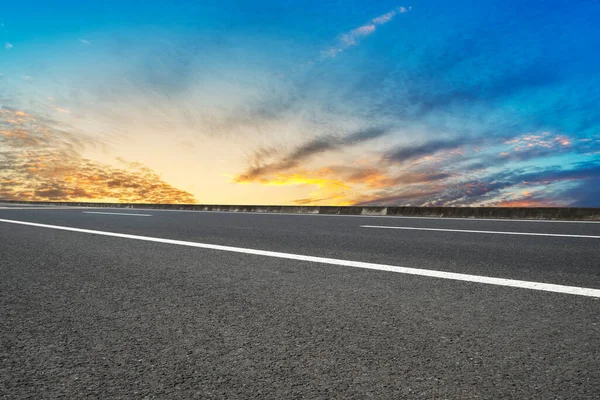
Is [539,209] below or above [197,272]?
above

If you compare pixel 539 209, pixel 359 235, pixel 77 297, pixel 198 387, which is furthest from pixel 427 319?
pixel 539 209

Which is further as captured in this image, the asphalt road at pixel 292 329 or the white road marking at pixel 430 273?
the white road marking at pixel 430 273

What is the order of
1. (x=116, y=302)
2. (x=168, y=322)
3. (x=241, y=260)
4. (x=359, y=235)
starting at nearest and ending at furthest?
(x=168, y=322)
(x=116, y=302)
(x=241, y=260)
(x=359, y=235)

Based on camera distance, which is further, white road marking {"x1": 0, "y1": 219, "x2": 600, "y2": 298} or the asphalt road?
white road marking {"x1": 0, "y1": 219, "x2": 600, "y2": 298}

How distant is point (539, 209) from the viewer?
1370 centimetres

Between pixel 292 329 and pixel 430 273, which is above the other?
pixel 430 273

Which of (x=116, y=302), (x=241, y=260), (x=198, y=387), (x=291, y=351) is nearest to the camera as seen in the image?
→ (x=198, y=387)

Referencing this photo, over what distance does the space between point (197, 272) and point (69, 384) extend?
2.38 meters

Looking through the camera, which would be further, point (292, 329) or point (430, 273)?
point (430, 273)

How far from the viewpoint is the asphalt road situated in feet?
5.87

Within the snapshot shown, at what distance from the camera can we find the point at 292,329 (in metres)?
2.47

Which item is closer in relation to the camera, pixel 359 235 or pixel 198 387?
pixel 198 387

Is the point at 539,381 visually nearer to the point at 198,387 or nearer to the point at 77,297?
the point at 198,387

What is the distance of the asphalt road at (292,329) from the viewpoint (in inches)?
70.5
